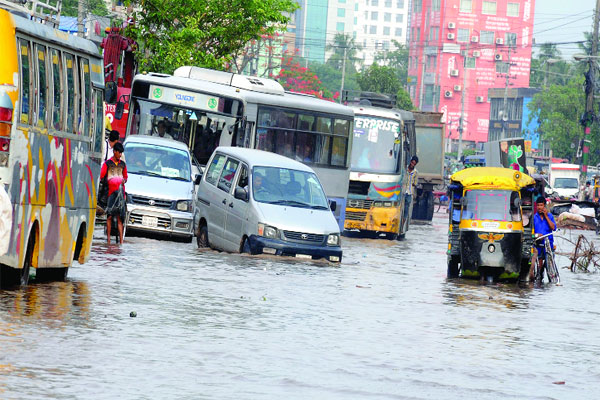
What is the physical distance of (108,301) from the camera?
558 inches

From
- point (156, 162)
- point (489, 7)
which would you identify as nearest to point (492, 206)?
point (156, 162)

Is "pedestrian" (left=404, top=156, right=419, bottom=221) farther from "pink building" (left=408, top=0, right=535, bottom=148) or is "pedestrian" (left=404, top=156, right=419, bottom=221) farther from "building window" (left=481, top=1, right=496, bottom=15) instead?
"building window" (left=481, top=1, right=496, bottom=15)

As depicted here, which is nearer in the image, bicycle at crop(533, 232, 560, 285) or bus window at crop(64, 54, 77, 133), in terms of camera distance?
bus window at crop(64, 54, 77, 133)

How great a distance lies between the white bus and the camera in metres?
28.9

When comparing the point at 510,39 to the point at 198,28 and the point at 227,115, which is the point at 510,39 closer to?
the point at 198,28

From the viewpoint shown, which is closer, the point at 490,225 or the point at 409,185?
the point at 490,225

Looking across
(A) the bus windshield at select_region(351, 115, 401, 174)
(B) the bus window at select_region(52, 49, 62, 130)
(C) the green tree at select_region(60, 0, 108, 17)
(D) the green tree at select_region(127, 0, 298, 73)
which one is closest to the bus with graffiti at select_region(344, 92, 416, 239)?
(A) the bus windshield at select_region(351, 115, 401, 174)

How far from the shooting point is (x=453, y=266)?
22922 millimetres

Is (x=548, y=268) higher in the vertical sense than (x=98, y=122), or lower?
lower

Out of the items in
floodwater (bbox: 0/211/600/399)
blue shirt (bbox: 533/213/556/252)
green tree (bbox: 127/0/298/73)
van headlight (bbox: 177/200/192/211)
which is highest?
green tree (bbox: 127/0/298/73)

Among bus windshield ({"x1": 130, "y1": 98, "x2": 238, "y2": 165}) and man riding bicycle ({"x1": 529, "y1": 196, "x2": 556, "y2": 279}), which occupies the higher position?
bus windshield ({"x1": 130, "y1": 98, "x2": 238, "y2": 165})

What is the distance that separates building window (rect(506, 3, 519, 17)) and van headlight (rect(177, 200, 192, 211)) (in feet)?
503

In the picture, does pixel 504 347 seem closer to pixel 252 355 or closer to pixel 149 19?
pixel 252 355

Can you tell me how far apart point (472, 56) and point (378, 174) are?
136922 millimetres
